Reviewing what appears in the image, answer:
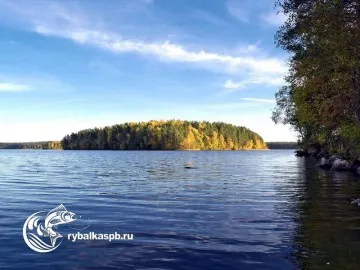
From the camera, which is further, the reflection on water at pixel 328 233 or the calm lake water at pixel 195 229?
the calm lake water at pixel 195 229

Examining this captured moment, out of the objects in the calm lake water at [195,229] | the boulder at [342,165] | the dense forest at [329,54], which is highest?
the dense forest at [329,54]

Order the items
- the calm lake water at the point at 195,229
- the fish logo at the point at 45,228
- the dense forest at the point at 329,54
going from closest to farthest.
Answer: the calm lake water at the point at 195,229
the fish logo at the point at 45,228
the dense forest at the point at 329,54

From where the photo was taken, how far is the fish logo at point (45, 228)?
1398cm

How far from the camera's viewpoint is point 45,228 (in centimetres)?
1677

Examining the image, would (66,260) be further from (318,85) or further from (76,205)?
(318,85)

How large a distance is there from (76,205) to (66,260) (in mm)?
11217

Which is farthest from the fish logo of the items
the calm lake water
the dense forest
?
the dense forest

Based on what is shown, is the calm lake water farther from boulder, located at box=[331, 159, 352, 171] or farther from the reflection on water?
boulder, located at box=[331, 159, 352, 171]

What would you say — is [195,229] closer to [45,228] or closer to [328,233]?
[328,233]

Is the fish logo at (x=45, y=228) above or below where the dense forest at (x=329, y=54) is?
below

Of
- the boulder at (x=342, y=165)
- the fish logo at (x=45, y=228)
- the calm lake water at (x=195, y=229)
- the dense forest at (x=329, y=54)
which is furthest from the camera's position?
the boulder at (x=342, y=165)

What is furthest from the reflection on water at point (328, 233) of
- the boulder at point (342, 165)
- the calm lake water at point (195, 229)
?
the boulder at point (342, 165)

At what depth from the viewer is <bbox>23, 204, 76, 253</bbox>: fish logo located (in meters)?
14.0

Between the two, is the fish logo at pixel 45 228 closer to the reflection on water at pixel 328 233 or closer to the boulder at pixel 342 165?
the reflection on water at pixel 328 233
